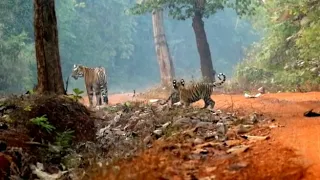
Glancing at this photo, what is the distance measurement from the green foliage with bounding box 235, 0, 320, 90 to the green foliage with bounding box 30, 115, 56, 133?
33.4 feet

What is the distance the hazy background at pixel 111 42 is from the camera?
28375 millimetres

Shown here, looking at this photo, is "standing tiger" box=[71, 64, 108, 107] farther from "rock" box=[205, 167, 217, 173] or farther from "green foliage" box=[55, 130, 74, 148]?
"rock" box=[205, 167, 217, 173]

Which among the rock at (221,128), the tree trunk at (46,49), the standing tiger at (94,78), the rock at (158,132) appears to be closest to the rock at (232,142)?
the rock at (221,128)

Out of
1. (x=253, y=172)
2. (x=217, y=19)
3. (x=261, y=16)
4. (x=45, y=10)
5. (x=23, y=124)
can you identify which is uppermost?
(x=217, y=19)

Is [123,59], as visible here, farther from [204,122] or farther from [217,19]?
[204,122]

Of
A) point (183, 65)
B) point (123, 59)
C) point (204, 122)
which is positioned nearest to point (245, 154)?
point (204, 122)

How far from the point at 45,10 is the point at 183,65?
5235cm

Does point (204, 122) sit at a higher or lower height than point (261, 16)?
lower

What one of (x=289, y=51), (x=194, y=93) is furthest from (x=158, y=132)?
(x=289, y=51)

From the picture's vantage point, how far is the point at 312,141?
6176 millimetres

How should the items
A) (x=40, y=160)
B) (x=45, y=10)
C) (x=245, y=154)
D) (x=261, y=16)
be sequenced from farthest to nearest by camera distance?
(x=261, y=16)
(x=45, y=10)
(x=40, y=160)
(x=245, y=154)

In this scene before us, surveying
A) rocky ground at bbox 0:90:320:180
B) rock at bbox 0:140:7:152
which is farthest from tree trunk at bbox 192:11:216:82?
rock at bbox 0:140:7:152

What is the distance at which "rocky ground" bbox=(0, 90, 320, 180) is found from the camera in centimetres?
529

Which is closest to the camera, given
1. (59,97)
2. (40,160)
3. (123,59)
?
(40,160)
